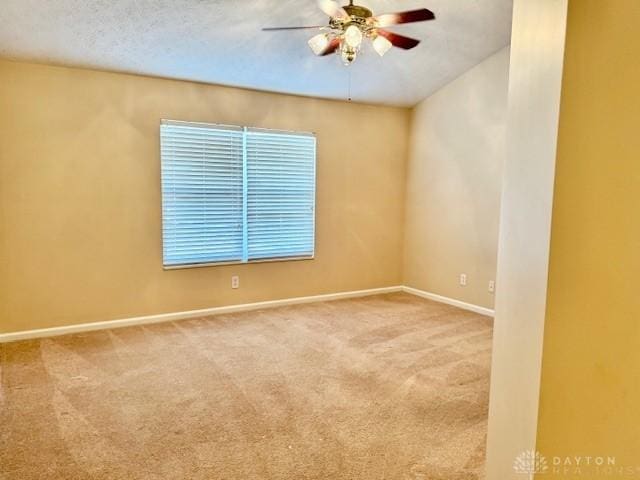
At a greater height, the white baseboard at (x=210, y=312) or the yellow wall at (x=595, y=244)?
the yellow wall at (x=595, y=244)

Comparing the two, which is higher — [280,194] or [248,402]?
[280,194]

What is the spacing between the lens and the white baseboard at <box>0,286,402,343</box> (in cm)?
368

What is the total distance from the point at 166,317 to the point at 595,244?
13.1ft

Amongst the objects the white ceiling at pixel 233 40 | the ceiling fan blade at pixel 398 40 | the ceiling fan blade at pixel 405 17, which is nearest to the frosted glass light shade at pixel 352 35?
the ceiling fan blade at pixel 405 17

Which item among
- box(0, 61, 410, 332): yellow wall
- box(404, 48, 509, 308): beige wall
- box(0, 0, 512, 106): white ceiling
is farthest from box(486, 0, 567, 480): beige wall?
box(0, 61, 410, 332): yellow wall

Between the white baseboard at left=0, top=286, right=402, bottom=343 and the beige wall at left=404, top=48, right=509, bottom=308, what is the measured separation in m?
0.89

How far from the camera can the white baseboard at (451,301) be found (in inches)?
180

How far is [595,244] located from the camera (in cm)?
101

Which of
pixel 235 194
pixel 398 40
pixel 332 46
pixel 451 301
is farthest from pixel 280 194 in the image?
pixel 451 301

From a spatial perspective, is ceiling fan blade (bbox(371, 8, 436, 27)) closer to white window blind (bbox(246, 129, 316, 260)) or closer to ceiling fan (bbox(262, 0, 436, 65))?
ceiling fan (bbox(262, 0, 436, 65))

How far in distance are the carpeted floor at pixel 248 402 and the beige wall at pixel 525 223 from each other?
40.6 inches

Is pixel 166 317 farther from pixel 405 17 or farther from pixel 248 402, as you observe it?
pixel 405 17

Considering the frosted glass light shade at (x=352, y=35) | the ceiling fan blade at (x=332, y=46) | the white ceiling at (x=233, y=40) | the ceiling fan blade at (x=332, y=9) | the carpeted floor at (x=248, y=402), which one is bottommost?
the carpeted floor at (x=248, y=402)

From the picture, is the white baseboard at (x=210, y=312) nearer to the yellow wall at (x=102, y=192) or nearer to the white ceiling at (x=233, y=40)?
the yellow wall at (x=102, y=192)
